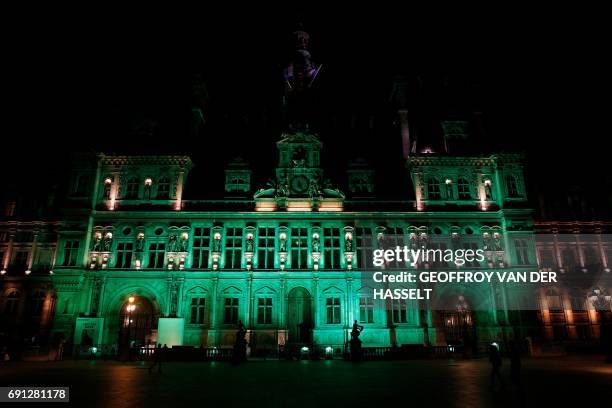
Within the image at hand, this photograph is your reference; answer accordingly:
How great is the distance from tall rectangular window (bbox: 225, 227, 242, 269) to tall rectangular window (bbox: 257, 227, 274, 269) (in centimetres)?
162

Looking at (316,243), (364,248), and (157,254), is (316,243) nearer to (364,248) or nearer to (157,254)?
(364,248)

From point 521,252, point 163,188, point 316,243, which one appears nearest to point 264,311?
point 316,243

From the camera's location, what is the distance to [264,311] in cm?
3328

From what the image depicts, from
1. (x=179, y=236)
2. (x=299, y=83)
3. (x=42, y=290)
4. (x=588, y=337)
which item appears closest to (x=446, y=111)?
(x=299, y=83)

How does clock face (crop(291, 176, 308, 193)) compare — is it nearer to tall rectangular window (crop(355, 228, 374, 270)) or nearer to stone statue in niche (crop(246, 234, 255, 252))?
stone statue in niche (crop(246, 234, 255, 252))

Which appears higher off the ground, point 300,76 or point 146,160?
point 300,76

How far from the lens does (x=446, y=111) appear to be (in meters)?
39.5

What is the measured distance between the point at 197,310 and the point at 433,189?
74.6 feet

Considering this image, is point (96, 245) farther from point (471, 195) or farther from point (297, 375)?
point (471, 195)

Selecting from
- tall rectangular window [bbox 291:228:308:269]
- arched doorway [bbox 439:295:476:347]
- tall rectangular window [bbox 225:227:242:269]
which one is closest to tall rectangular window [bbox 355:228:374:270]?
tall rectangular window [bbox 291:228:308:269]

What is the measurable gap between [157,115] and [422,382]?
3548cm

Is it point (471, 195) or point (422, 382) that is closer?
point (422, 382)

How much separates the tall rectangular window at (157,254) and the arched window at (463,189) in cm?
2619

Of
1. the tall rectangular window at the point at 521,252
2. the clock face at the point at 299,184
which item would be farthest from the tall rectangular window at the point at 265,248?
the tall rectangular window at the point at 521,252
